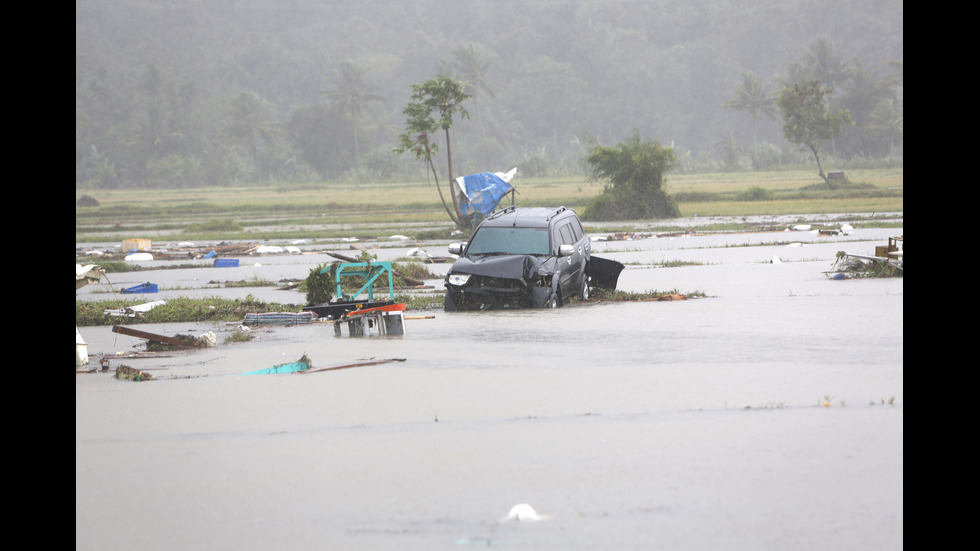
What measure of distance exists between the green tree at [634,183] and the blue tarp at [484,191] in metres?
10.2

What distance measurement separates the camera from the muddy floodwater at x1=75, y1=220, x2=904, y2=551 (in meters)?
6.63

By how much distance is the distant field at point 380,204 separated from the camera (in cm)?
4862

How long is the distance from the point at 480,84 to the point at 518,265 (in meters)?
118

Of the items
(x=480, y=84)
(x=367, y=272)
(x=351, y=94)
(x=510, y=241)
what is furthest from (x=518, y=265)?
(x=480, y=84)

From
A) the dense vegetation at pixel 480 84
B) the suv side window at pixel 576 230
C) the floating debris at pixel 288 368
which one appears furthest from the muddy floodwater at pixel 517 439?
the dense vegetation at pixel 480 84

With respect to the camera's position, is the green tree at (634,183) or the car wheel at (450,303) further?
the green tree at (634,183)

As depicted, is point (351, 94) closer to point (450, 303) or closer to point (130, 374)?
point (450, 303)

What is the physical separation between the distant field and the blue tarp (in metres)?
7.33

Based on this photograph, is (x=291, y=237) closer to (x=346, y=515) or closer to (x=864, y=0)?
(x=346, y=515)

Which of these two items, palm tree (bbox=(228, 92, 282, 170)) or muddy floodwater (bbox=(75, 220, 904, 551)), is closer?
muddy floodwater (bbox=(75, 220, 904, 551))

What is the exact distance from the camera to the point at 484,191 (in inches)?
1507

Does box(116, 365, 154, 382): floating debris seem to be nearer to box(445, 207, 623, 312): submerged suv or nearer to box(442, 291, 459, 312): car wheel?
box(445, 207, 623, 312): submerged suv

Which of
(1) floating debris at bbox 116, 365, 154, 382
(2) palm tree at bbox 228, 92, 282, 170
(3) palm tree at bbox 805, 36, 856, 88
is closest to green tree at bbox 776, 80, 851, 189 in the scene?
(3) palm tree at bbox 805, 36, 856, 88

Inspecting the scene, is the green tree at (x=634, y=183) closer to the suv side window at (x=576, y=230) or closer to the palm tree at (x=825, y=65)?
the suv side window at (x=576, y=230)
